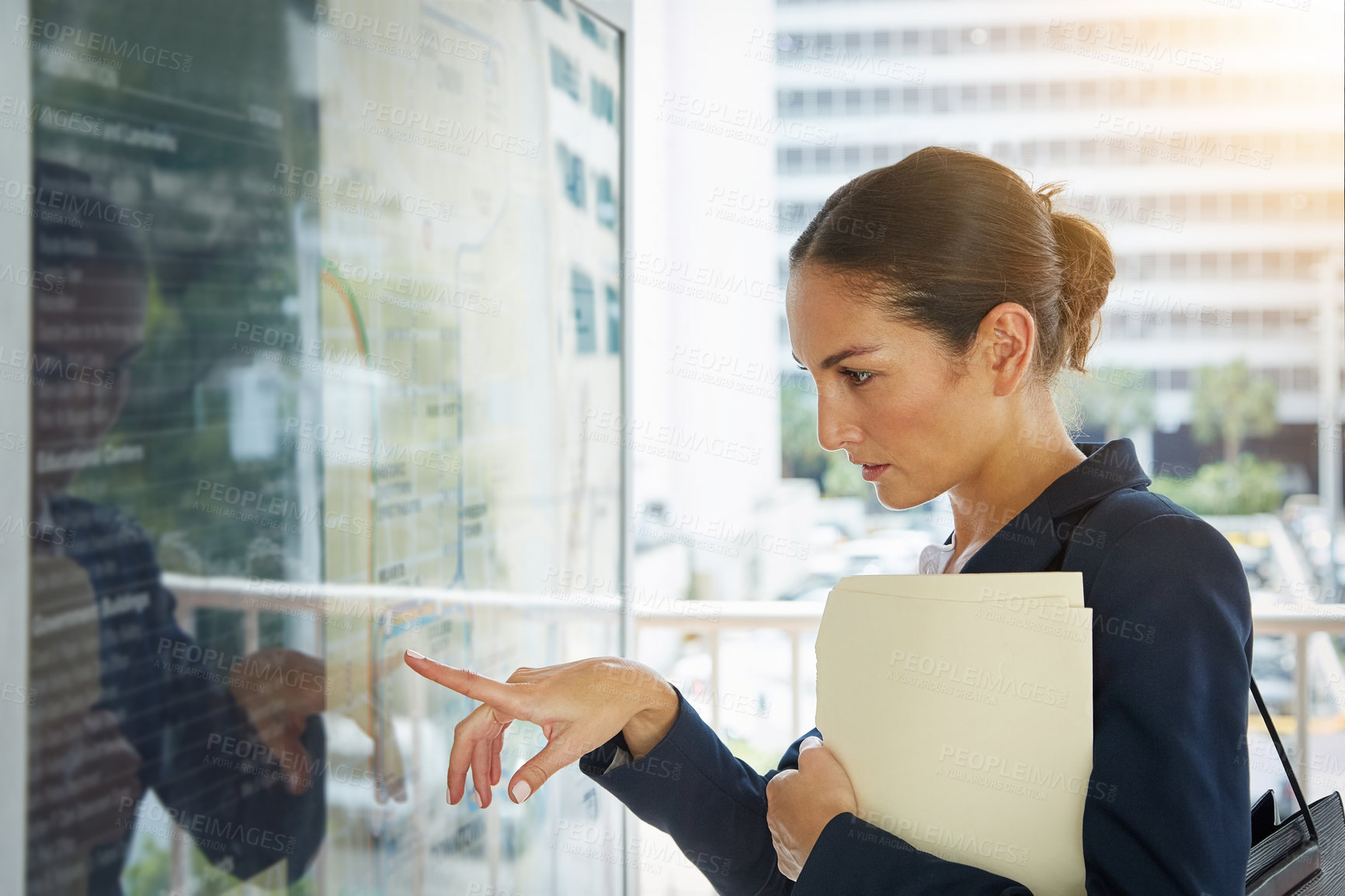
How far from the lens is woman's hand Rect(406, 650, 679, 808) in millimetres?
691

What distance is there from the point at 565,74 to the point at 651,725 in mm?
1027

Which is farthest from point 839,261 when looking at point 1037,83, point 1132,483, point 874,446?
point 1037,83

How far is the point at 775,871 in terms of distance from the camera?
86cm

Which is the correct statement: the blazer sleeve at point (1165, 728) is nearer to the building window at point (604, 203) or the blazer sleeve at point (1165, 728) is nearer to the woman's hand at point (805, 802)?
the woman's hand at point (805, 802)

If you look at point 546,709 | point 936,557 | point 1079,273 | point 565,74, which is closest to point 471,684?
point 546,709

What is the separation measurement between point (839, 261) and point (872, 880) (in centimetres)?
46

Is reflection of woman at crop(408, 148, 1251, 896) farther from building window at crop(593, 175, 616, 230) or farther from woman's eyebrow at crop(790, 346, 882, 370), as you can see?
building window at crop(593, 175, 616, 230)

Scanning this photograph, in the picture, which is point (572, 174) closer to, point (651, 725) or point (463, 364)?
point (463, 364)

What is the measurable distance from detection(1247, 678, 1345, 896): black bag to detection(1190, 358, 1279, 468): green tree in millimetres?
13380

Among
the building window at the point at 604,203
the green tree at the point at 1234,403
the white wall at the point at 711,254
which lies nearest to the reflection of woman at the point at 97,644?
the building window at the point at 604,203

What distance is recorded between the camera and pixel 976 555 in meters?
0.73

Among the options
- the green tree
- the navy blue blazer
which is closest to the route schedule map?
the navy blue blazer

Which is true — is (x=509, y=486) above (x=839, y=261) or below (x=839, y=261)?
below

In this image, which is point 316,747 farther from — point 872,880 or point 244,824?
point 872,880
